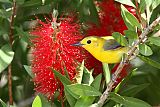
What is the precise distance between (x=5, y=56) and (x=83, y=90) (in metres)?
0.35

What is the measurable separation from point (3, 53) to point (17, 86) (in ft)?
1.12

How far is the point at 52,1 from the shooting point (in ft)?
4.72

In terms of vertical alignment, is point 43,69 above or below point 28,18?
below

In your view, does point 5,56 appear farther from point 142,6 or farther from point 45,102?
point 142,6

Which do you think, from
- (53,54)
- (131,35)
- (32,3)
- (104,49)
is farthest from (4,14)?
(131,35)

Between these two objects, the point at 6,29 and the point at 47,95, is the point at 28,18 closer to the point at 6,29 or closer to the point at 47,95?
the point at 6,29

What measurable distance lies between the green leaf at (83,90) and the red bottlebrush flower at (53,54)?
0.37 feet

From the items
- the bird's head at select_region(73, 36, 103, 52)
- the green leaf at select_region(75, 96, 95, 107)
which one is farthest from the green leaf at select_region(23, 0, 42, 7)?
the green leaf at select_region(75, 96, 95, 107)

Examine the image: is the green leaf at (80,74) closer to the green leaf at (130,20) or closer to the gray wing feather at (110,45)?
the gray wing feather at (110,45)

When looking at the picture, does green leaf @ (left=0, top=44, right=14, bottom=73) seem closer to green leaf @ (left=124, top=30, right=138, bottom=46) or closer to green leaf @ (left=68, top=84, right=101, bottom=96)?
green leaf @ (left=68, top=84, right=101, bottom=96)

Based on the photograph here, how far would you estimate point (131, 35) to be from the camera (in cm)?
104

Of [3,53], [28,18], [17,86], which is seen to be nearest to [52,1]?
[28,18]

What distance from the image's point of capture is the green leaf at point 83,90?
1.07 metres

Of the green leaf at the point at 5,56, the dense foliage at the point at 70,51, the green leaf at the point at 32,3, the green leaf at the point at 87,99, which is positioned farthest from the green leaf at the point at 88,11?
the green leaf at the point at 87,99
